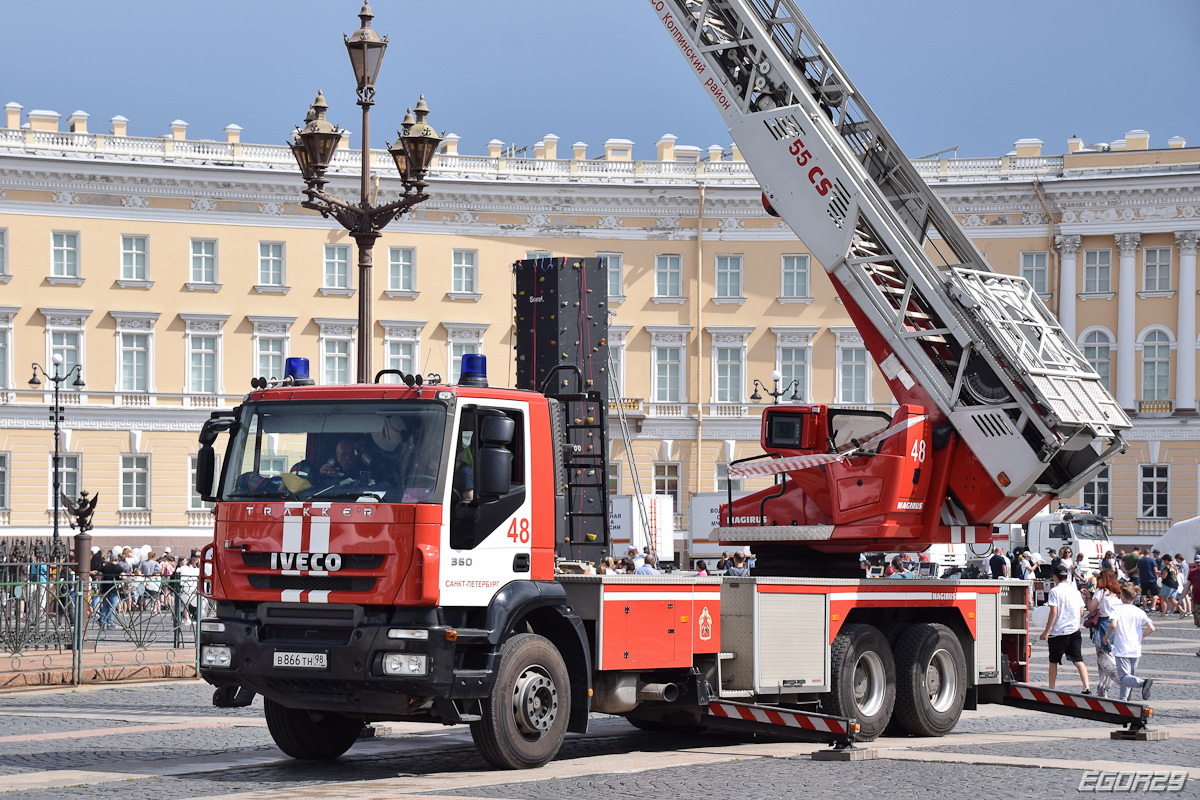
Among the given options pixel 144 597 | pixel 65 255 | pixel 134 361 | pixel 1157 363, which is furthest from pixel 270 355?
pixel 144 597

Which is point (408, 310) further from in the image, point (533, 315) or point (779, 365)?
point (533, 315)

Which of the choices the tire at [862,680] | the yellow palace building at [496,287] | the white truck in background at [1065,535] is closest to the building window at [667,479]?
the yellow palace building at [496,287]

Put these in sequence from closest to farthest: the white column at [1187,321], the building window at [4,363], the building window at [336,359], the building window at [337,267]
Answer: the building window at [4,363] → the building window at [337,267] → the building window at [336,359] → the white column at [1187,321]

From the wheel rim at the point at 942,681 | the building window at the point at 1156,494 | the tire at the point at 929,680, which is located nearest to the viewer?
the tire at the point at 929,680

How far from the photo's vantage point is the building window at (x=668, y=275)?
2206 inches

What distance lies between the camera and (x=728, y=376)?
2221 inches

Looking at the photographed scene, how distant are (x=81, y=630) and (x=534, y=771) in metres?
10.2

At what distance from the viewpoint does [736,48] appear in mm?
15977

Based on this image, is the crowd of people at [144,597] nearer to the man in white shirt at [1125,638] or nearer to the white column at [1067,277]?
the man in white shirt at [1125,638]

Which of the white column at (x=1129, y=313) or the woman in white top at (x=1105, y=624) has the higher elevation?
the white column at (x=1129, y=313)

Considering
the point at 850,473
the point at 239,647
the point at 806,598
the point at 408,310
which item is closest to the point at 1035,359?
the point at 850,473

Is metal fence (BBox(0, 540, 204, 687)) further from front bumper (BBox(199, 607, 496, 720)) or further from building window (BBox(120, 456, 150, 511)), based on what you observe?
building window (BBox(120, 456, 150, 511))

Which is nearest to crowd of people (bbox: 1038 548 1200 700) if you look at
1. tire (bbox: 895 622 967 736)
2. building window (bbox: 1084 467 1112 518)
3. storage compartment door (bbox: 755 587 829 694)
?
tire (bbox: 895 622 967 736)

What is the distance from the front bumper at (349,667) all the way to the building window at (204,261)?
142 feet
